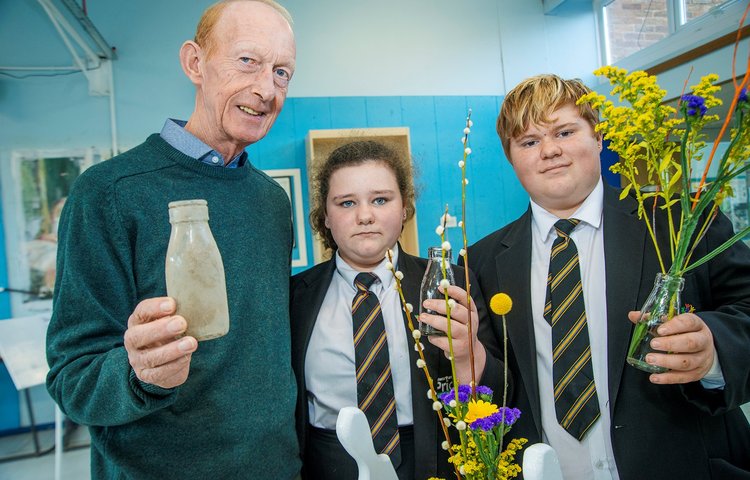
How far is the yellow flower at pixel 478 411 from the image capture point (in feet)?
2.35

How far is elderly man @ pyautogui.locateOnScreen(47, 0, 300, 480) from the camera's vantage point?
0.93 metres

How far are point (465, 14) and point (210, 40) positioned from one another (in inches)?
151

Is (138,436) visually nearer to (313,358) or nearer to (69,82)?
(313,358)

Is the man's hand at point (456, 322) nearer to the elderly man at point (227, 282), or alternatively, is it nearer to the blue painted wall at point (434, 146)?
the elderly man at point (227, 282)

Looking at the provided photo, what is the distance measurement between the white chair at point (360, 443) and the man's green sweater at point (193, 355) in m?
0.30

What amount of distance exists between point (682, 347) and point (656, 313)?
0.07m

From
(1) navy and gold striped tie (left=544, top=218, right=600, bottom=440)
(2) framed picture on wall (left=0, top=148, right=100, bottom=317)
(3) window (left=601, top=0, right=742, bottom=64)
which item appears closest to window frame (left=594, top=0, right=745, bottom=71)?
(3) window (left=601, top=0, right=742, bottom=64)

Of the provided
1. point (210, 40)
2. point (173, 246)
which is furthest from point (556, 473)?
point (210, 40)

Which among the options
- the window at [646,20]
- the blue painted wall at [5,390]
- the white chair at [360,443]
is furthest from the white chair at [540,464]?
the blue painted wall at [5,390]

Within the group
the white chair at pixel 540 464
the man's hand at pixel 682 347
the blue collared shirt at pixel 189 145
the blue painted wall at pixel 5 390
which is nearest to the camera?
the white chair at pixel 540 464

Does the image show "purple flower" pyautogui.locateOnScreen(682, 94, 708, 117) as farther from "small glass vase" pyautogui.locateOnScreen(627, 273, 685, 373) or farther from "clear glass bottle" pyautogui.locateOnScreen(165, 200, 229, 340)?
"clear glass bottle" pyautogui.locateOnScreen(165, 200, 229, 340)

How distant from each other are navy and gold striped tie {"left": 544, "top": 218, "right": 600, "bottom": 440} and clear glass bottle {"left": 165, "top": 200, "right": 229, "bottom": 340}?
0.87 metres

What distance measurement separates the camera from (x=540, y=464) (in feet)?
2.16

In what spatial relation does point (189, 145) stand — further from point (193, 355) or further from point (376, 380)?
point (376, 380)
